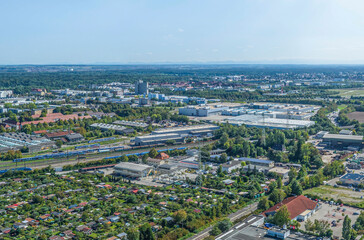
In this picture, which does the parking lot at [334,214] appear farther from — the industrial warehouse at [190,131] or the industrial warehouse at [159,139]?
the industrial warehouse at [190,131]

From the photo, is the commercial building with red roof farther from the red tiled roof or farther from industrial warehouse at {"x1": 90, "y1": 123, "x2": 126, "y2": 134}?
industrial warehouse at {"x1": 90, "y1": 123, "x2": 126, "y2": 134}

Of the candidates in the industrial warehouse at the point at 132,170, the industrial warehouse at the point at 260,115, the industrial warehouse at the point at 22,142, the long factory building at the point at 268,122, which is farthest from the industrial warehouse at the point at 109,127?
the industrial warehouse at the point at 132,170

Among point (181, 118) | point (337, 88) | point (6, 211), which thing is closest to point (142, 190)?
point (6, 211)

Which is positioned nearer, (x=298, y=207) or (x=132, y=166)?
(x=298, y=207)

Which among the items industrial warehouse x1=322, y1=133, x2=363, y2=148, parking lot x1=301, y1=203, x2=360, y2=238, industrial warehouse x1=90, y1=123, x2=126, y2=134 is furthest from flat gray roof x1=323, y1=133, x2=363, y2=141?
industrial warehouse x1=90, y1=123, x2=126, y2=134

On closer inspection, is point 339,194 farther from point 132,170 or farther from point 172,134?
point 172,134

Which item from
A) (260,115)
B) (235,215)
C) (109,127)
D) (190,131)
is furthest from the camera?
(260,115)

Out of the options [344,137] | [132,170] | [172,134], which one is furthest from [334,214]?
[172,134]
